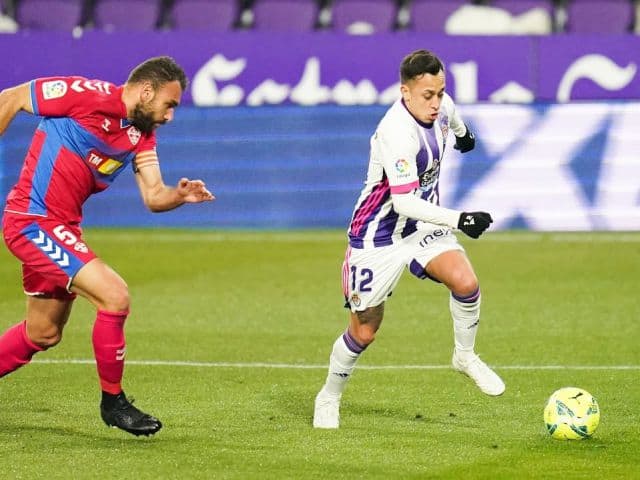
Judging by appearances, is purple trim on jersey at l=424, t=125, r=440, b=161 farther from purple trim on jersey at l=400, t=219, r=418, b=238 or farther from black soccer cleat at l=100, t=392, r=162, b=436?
black soccer cleat at l=100, t=392, r=162, b=436

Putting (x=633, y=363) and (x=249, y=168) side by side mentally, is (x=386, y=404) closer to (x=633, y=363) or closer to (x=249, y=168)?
(x=633, y=363)

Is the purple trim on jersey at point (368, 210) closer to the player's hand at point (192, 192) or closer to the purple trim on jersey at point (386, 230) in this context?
the purple trim on jersey at point (386, 230)

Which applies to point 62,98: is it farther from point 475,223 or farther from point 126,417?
point 475,223

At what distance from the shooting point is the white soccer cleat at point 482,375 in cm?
777

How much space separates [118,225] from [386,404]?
349 inches

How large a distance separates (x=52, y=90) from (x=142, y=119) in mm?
472

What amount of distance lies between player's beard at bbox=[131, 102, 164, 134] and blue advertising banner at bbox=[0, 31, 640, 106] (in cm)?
1046

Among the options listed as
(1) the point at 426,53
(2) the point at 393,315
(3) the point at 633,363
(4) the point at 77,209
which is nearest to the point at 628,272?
(2) the point at 393,315

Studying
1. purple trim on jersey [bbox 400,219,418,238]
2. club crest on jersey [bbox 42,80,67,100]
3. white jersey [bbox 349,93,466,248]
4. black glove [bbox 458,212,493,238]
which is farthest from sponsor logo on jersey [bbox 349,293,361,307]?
club crest on jersey [bbox 42,80,67,100]

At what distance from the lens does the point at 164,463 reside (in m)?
6.79

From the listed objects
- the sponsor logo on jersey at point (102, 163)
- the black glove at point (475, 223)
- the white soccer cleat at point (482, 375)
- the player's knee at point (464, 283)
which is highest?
the sponsor logo on jersey at point (102, 163)

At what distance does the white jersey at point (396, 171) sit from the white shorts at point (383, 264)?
0.05 m

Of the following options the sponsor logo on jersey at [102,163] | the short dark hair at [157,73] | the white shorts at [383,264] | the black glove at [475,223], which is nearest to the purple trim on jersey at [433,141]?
the white shorts at [383,264]

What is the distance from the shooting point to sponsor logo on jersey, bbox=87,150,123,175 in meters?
7.29
